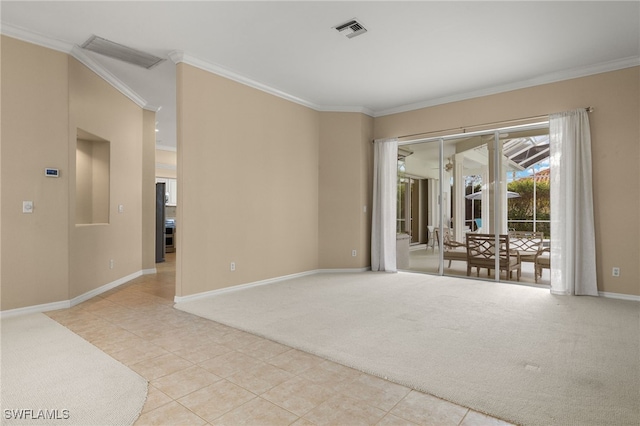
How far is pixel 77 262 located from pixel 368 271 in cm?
450

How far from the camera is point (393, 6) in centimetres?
329

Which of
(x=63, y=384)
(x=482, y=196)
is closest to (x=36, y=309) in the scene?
(x=63, y=384)

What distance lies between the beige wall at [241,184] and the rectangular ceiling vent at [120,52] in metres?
0.47

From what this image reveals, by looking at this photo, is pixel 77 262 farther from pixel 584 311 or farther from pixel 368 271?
pixel 584 311

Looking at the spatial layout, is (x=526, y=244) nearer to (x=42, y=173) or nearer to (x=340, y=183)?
(x=340, y=183)

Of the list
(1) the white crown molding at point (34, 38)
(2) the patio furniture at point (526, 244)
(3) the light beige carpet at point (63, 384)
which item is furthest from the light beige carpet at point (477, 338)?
(1) the white crown molding at point (34, 38)

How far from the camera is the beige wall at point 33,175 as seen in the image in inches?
143

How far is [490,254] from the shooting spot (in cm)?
571

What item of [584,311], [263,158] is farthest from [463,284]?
[263,158]

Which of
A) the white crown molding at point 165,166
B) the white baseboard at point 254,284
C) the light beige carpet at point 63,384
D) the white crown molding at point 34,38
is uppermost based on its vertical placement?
the white crown molding at point 34,38

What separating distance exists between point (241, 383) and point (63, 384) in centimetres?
113

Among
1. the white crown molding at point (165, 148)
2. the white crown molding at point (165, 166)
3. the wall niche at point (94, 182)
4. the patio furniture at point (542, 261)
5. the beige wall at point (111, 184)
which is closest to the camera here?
the beige wall at point (111, 184)

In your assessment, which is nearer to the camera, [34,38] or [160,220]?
[34,38]

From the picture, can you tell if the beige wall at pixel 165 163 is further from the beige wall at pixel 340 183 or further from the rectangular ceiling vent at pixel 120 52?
the rectangular ceiling vent at pixel 120 52
